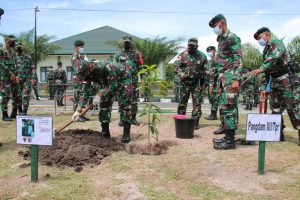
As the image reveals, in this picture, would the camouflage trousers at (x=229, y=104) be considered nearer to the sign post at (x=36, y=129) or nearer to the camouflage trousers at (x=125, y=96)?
the camouflage trousers at (x=125, y=96)

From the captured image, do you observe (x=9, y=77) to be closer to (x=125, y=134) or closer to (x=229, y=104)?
(x=125, y=134)

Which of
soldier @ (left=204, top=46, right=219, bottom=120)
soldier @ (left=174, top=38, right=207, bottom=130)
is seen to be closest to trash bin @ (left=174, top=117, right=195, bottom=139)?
soldier @ (left=174, top=38, right=207, bottom=130)

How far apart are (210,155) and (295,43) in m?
33.8

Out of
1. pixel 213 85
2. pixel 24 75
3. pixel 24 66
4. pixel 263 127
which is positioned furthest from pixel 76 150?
pixel 24 66

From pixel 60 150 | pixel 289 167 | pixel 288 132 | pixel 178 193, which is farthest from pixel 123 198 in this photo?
pixel 288 132

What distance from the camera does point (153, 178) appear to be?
14.1ft

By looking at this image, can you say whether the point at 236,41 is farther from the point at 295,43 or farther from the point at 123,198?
the point at 295,43

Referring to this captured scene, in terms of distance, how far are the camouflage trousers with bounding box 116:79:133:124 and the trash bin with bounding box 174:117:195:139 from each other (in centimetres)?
109

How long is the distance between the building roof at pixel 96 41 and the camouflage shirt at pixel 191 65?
26346 mm

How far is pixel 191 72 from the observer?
7422 millimetres

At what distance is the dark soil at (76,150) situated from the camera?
4920 millimetres

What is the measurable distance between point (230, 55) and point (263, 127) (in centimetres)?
184

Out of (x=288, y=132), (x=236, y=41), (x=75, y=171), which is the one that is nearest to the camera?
(x=75, y=171)

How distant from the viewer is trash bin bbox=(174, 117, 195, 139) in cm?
664
